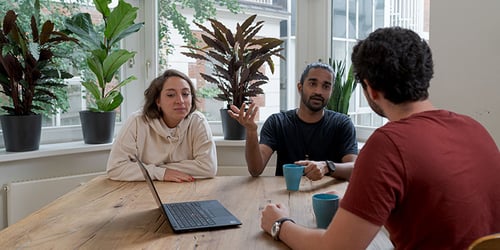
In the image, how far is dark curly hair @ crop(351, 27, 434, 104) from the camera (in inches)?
37.8

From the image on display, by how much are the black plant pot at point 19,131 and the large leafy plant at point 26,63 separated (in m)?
0.06

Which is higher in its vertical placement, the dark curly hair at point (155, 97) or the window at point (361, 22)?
the window at point (361, 22)

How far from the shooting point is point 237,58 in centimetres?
293

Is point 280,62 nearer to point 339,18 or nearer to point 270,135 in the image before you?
point 339,18

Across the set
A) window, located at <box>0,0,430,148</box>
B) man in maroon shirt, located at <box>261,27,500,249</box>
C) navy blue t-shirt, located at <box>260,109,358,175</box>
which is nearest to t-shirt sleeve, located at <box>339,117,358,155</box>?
navy blue t-shirt, located at <box>260,109,358,175</box>

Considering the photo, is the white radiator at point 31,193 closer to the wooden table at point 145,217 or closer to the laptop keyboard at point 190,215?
the wooden table at point 145,217

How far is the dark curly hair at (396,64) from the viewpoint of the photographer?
96 cm

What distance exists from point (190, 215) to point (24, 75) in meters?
1.57

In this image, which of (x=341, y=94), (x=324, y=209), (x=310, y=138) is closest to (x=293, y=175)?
(x=324, y=209)

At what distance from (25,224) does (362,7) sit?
8.25ft

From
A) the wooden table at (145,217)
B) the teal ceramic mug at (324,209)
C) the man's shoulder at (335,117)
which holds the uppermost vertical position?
the man's shoulder at (335,117)

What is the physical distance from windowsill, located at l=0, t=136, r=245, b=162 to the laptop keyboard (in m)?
1.29

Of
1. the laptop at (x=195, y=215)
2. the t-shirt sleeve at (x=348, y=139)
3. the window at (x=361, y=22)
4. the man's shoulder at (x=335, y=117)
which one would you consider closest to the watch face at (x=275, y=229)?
the laptop at (x=195, y=215)

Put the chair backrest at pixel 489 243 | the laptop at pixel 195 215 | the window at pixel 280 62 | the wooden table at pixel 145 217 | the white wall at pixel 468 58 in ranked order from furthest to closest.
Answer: the window at pixel 280 62 < the white wall at pixel 468 58 < the laptop at pixel 195 215 < the wooden table at pixel 145 217 < the chair backrest at pixel 489 243
